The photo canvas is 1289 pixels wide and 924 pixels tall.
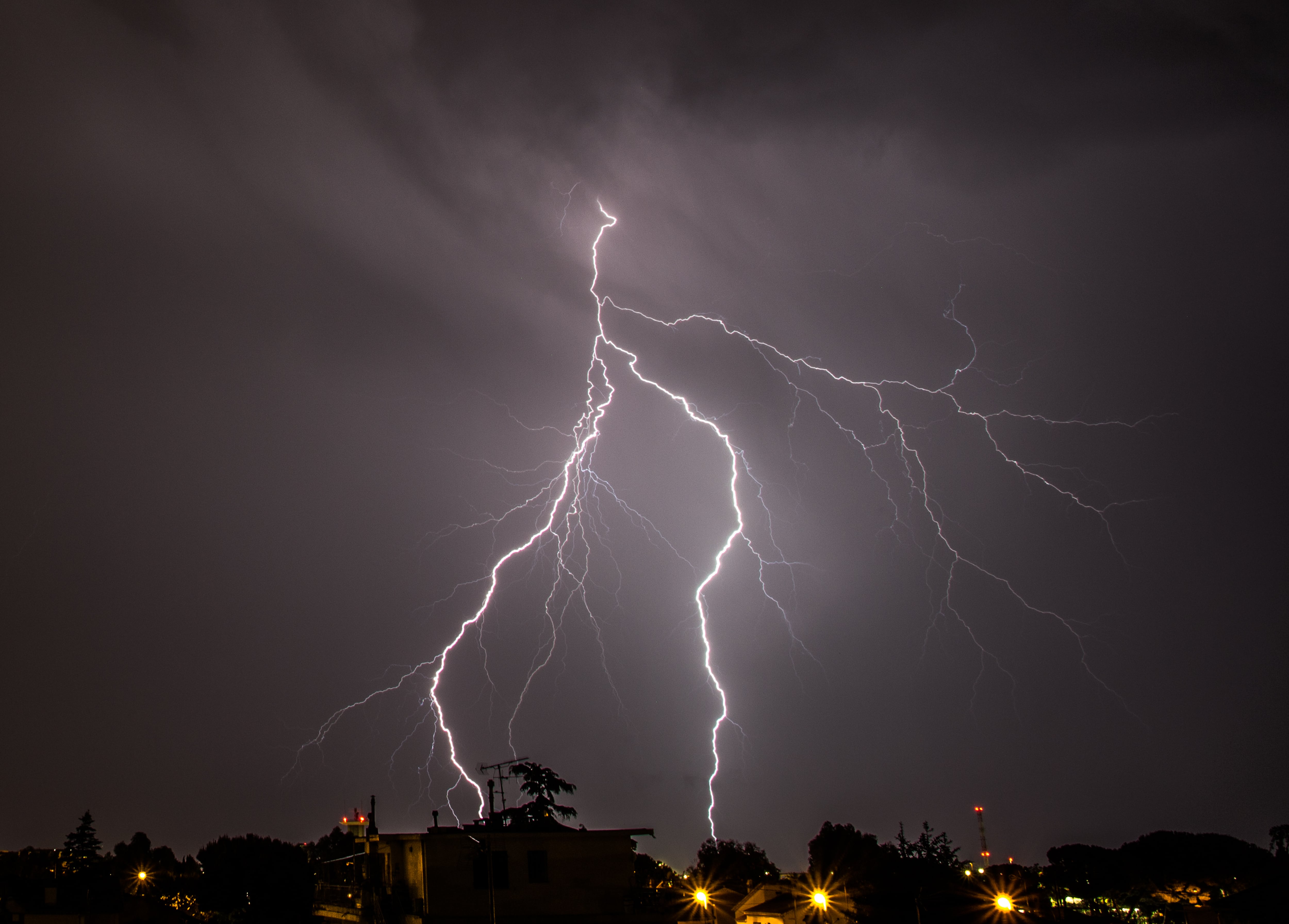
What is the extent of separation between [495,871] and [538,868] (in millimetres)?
1085

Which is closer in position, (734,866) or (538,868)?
(538,868)

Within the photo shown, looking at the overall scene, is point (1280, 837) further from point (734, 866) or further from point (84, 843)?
point (84, 843)

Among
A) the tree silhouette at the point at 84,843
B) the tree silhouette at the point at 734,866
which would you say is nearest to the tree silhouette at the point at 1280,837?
the tree silhouette at the point at 734,866

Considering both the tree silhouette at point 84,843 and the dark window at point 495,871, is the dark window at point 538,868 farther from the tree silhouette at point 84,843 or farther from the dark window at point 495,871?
the tree silhouette at point 84,843

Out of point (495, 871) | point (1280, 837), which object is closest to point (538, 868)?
point (495, 871)

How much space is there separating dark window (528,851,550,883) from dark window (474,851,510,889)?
541 mm

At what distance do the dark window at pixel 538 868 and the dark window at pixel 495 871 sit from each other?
54 cm

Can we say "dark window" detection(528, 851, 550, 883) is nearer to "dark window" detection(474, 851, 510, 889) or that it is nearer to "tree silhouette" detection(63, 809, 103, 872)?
"dark window" detection(474, 851, 510, 889)

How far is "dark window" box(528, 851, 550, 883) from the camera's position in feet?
70.6

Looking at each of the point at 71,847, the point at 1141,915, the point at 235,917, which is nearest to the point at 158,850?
the point at 71,847

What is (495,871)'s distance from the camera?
69.9 feet

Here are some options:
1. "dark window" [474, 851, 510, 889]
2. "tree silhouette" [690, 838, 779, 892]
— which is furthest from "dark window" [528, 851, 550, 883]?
"tree silhouette" [690, 838, 779, 892]

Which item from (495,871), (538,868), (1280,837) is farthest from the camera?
(1280,837)

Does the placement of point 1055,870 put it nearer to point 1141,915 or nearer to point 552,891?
point 1141,915
